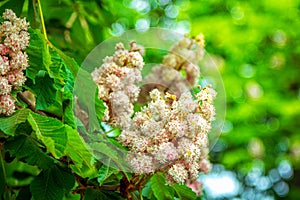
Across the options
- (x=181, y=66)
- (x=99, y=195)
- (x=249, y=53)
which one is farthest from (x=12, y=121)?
(x=249, y=53)

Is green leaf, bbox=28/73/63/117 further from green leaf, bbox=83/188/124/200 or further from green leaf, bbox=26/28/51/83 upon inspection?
green leaf, bbox=83/188/124/200

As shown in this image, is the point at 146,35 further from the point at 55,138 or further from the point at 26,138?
the point at 55,138

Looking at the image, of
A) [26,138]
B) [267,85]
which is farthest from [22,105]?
[267,85]

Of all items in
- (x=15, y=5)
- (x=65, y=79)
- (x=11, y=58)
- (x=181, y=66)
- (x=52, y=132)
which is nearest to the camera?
(x=52, y=132)

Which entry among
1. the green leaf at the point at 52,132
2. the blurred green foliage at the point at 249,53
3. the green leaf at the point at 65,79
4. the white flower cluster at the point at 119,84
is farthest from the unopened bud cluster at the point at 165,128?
the blurred green foliage at the point at 249,53

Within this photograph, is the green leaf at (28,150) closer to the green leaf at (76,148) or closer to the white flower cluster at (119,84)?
the green leaf at (76,148)

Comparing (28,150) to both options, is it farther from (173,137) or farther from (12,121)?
(173,137)

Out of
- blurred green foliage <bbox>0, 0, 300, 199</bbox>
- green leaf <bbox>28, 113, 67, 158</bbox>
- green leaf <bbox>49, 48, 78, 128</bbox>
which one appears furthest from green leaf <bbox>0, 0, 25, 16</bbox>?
blurred green foliage <bbox>0, 0, 300, 199</bbox>
